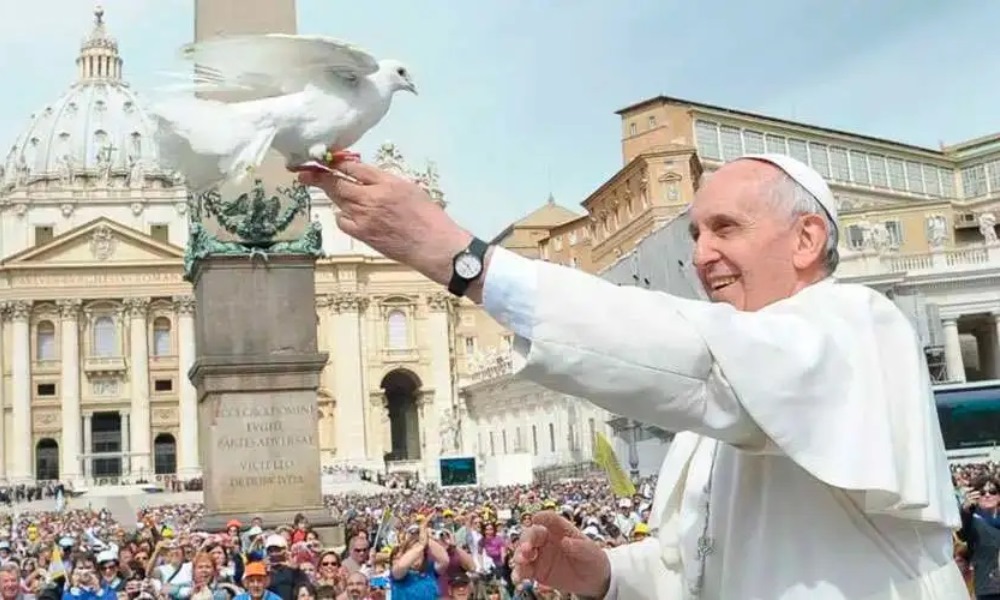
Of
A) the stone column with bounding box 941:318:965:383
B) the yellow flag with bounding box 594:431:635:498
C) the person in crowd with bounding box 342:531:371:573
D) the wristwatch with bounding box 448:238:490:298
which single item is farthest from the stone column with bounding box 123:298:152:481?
the wristwatch with bounding box 448:238:490:298

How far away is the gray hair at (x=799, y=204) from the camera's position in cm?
213

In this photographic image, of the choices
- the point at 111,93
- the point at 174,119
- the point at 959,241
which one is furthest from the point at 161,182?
the point at 174,119

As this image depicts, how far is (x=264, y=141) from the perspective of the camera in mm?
2137

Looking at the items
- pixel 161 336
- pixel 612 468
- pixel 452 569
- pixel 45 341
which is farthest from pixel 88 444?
pixel 612 468

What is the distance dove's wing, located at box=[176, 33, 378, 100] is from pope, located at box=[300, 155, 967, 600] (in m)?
0.20

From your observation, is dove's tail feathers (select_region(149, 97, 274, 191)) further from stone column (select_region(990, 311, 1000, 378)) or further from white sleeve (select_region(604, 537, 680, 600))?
stone column (select_region(990, 311, 1000, 378))

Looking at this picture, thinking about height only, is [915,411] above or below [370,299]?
below

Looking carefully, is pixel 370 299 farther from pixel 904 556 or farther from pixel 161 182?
pixel 904 556

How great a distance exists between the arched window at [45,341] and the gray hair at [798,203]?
7964 centimetres

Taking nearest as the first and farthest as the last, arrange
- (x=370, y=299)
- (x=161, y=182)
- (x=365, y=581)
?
(x=365, y=581) < (x=370, y=299) < (x=161, y=182)

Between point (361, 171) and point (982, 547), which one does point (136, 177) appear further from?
point (361, 171)

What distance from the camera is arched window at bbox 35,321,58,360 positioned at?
7681 cm

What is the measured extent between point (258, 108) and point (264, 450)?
1197 centimetres

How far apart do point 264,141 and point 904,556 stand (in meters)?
1.23
